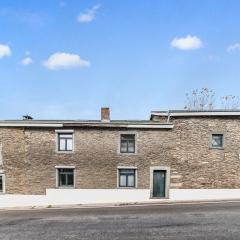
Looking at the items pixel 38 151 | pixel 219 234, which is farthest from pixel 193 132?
pixel 219 234

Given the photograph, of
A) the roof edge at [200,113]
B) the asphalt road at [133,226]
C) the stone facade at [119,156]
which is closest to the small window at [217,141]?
the stone facade at [119,156]

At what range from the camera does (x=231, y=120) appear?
36500mm

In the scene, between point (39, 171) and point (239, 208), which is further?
point (39, 171)

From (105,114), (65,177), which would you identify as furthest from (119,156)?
(65,177)

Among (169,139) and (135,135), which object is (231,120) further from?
(135,135)

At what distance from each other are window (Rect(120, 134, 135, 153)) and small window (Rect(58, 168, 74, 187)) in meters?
4.40

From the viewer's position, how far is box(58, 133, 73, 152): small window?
3756cm

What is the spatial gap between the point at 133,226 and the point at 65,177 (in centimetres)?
1740

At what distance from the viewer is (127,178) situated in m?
37.2

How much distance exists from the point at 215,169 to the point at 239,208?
941 centimetres

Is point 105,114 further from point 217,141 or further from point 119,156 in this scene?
point 217,141

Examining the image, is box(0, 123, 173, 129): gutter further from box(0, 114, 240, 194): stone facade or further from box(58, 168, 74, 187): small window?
box(58, 168, 74, 187): small window

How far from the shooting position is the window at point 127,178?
37219 millimetres

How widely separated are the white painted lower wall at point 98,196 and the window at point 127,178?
54cm
